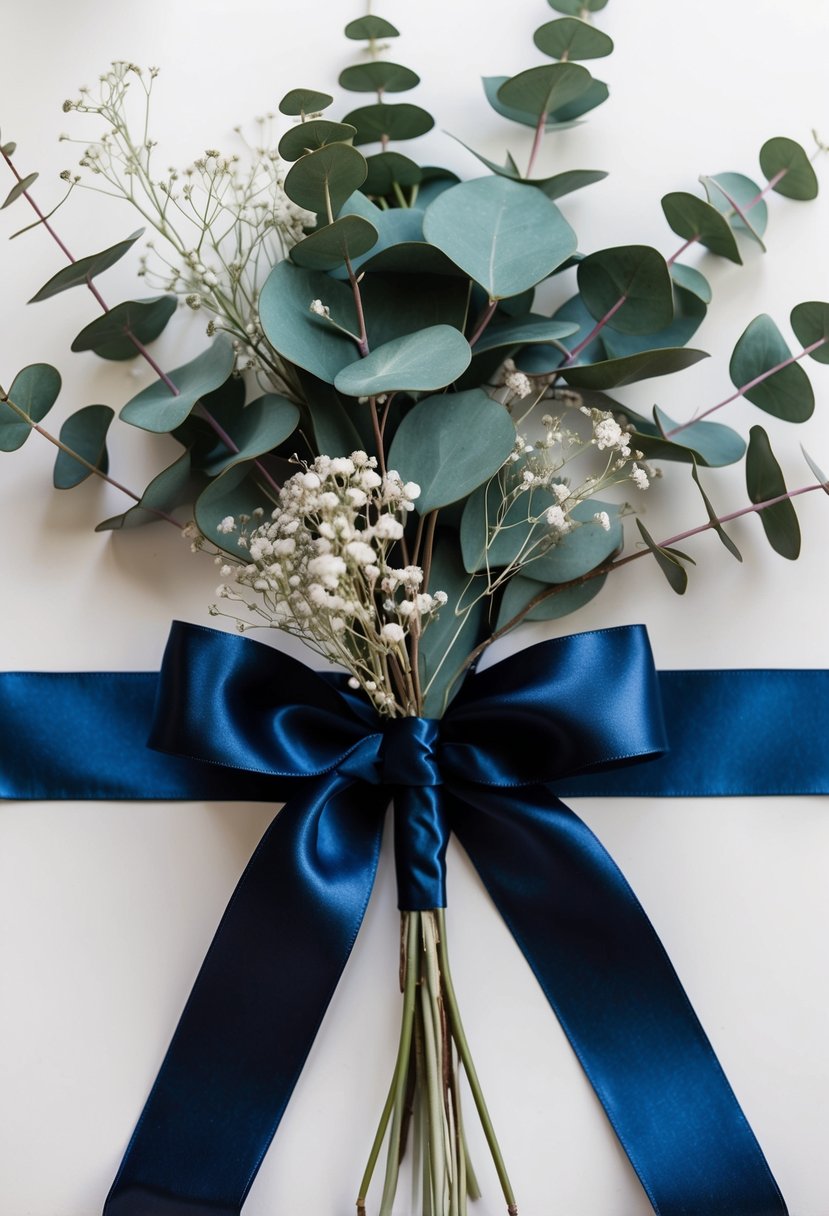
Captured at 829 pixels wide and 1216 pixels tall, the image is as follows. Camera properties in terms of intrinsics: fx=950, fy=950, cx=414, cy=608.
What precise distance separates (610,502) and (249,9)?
76 centimetres

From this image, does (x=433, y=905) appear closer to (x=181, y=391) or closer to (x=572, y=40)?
(x=181, y=391)

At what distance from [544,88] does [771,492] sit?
1.65 feet

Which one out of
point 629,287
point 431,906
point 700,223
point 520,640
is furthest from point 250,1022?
point 700,223

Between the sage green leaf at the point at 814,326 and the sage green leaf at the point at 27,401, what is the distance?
2.64 feet

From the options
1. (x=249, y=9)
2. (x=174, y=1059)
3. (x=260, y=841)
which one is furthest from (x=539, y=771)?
(x=249, y=9)

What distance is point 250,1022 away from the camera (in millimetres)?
947

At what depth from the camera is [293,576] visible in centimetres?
87

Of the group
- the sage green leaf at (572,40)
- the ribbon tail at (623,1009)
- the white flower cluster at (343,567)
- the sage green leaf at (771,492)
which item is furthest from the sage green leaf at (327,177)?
the ribbon tail at (623,1009)

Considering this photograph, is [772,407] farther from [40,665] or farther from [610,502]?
[40,665]

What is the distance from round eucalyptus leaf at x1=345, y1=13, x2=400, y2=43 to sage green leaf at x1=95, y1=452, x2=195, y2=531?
21.3 inches

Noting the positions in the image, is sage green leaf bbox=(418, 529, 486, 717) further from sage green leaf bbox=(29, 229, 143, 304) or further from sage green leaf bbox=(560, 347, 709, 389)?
sage green leaf bbox=(29, 229, 143, 304)

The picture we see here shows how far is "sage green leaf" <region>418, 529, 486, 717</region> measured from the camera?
992 millimetres

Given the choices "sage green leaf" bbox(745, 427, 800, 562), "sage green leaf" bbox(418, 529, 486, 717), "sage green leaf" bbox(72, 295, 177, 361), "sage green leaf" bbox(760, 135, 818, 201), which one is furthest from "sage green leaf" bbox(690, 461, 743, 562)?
"sage green leaf" bbox(72, 295, 177, 361)

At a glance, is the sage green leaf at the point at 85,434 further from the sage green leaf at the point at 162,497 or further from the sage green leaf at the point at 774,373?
the sage green leaf at the point at 774,373
